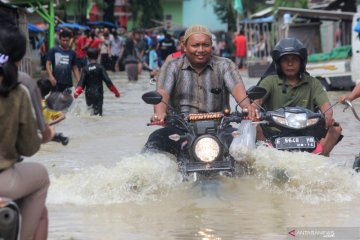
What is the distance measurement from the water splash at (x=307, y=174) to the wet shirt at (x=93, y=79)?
876 centimetres

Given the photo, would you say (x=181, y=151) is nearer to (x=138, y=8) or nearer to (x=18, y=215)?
(x=18, y=215)

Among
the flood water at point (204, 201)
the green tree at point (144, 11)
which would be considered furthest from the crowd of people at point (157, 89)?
the green tree at point (144, 11)

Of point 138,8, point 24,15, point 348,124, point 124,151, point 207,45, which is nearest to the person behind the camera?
point 207,45

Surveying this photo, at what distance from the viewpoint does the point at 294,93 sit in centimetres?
945

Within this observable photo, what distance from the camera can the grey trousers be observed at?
499 cm

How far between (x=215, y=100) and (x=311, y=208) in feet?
4.33

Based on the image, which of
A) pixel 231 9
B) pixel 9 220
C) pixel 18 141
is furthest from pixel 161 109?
pixel 231 9

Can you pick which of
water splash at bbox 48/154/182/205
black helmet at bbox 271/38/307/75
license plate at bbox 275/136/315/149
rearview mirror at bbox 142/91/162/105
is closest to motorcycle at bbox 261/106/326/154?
license plate at bbox 275/136/315/149

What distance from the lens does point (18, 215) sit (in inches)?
194

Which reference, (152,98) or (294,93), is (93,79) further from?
(152,98)

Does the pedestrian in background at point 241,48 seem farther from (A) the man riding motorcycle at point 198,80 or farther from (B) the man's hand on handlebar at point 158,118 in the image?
(B) the man's hand on handlebar at point 158,118

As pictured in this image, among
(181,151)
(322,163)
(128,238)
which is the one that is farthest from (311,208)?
(128,238)

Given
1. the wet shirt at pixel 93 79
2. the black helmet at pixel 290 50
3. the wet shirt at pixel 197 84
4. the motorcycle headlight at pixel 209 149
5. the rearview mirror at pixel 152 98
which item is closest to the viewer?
the rearview mirror at pixel 152 98

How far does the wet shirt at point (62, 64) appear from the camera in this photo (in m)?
17.0
